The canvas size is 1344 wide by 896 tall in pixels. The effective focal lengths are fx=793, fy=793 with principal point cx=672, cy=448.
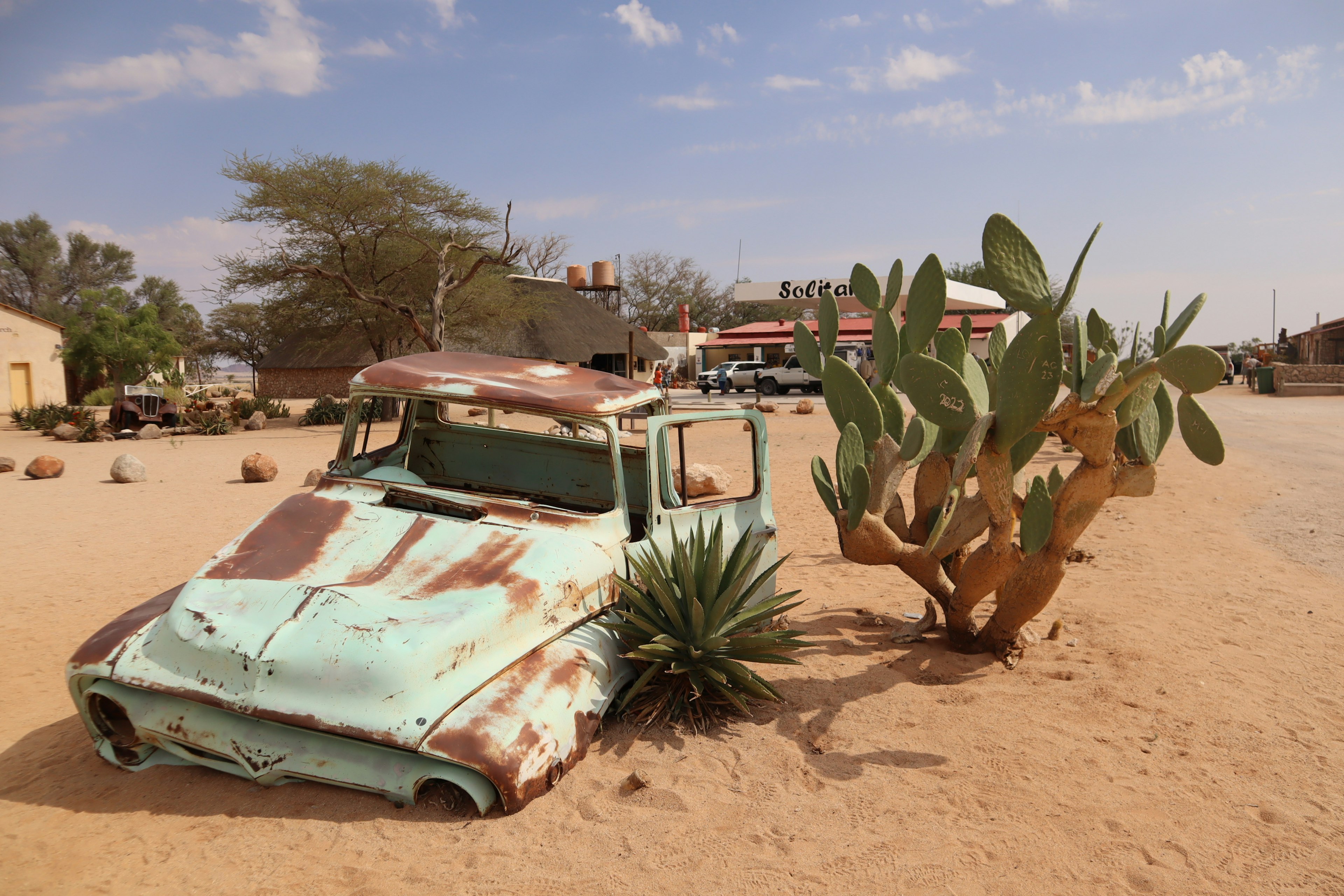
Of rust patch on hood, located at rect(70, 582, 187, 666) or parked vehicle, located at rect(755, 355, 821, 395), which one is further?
parked vehicle, located at rect(755, 355, 821, 395)

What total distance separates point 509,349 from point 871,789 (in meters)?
35.0

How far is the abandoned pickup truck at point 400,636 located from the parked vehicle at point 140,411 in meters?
19.8

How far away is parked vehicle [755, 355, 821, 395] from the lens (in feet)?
122

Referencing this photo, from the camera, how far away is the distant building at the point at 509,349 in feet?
114

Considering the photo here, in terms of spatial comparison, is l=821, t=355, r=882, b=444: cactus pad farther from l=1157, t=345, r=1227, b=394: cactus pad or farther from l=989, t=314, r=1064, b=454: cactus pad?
l=1157, t=345, r=1227, b=394: cactus pad

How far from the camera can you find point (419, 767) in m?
2.93

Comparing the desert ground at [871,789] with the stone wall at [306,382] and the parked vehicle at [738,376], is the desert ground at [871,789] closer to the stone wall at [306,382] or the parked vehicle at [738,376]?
the stone wall at [306,382]

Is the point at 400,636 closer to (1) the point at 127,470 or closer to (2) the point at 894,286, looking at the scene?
(2) the point at 894,286

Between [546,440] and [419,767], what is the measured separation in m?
2.65

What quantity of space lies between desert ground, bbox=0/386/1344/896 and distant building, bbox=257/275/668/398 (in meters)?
28.0

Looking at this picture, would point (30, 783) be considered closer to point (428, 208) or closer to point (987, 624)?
point (987, 624)

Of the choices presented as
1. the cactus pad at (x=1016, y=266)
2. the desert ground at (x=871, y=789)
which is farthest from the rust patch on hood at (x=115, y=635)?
the cactus pad at (x=1016, y=266)

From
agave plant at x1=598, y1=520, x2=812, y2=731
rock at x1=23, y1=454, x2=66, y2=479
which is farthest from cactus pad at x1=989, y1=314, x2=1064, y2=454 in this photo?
rock at x1=23, y1=454, x2=66, y2=479

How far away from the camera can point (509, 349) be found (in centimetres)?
3675
